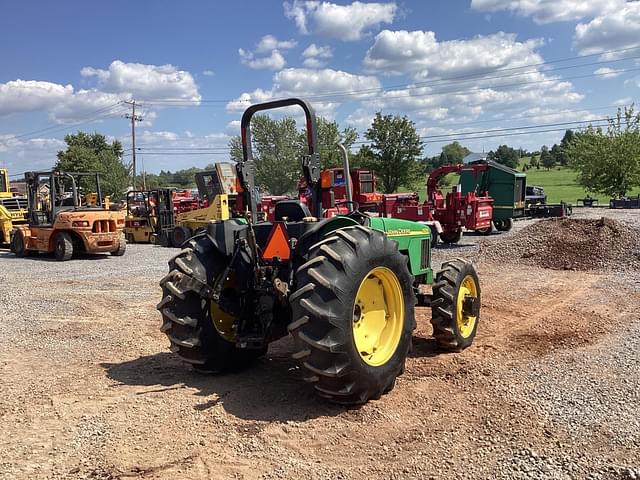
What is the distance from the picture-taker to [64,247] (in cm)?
1602

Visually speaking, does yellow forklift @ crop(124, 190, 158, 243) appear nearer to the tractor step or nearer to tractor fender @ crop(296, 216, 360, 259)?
the tractor step

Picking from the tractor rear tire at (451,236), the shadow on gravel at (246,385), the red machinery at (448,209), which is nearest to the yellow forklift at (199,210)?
the red machinery at (448,209)

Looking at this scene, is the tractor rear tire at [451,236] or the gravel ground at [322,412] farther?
the tractor rear tire at [451,236]

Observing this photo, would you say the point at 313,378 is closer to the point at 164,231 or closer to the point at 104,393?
the point at 104,393

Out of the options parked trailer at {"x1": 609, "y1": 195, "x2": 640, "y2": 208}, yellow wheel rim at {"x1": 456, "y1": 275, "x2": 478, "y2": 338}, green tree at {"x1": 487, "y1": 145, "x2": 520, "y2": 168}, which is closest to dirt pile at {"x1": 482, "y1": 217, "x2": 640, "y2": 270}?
yellow wheel rim at {"x1": 456, "y1": 275, "x2": 478, "y2": 338}

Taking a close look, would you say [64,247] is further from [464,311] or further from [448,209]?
[464,311]

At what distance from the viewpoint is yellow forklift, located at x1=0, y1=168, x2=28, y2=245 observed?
760 inches

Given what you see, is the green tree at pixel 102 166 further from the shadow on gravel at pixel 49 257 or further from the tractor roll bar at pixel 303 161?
the tractor roll bar at pixel 303 161

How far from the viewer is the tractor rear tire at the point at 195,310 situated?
16.4 feet

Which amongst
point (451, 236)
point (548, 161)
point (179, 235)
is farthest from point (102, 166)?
point (548, 161)

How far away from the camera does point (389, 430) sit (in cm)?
407

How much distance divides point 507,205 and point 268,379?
20581 millimetres

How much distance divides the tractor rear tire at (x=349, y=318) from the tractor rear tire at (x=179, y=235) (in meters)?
15.8

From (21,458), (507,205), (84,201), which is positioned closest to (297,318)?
(21,458)
